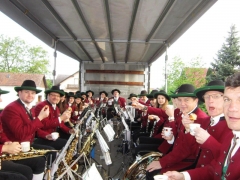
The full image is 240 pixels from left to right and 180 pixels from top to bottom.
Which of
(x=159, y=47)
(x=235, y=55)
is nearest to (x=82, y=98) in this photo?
(x=159, y=47)

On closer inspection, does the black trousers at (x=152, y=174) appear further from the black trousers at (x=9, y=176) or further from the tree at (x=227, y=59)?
the tree at (x=227, y=59)

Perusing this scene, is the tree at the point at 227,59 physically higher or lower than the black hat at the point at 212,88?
higher

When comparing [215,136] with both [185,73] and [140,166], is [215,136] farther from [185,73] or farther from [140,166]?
[185,73]

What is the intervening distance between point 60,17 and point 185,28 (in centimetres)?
293

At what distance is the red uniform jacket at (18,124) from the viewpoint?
379cm

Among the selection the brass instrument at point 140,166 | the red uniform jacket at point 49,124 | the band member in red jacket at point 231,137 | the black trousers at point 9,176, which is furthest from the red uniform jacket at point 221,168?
the red uniform jacket at point 49,124

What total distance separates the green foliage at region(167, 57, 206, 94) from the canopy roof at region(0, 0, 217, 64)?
106 feet

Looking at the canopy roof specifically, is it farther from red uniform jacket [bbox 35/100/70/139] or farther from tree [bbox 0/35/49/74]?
tree [bbox 0/35/49/74]

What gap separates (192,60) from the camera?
42.4m

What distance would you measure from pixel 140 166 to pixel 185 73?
39.6 m

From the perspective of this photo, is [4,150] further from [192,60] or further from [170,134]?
[192,60]

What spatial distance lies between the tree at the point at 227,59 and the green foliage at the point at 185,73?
393 inches

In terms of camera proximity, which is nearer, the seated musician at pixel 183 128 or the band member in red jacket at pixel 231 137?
the band member in red jacket at pixel 231 137

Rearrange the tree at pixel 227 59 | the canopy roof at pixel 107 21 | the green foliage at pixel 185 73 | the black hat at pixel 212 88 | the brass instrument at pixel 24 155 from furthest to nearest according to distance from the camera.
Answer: the green foliage at pixel 185 73
the tree at pixel 227 59
the canopy roof at pixel 107 21
the brass instrument at pixel 24 155
the black hat at pixel 212 88
